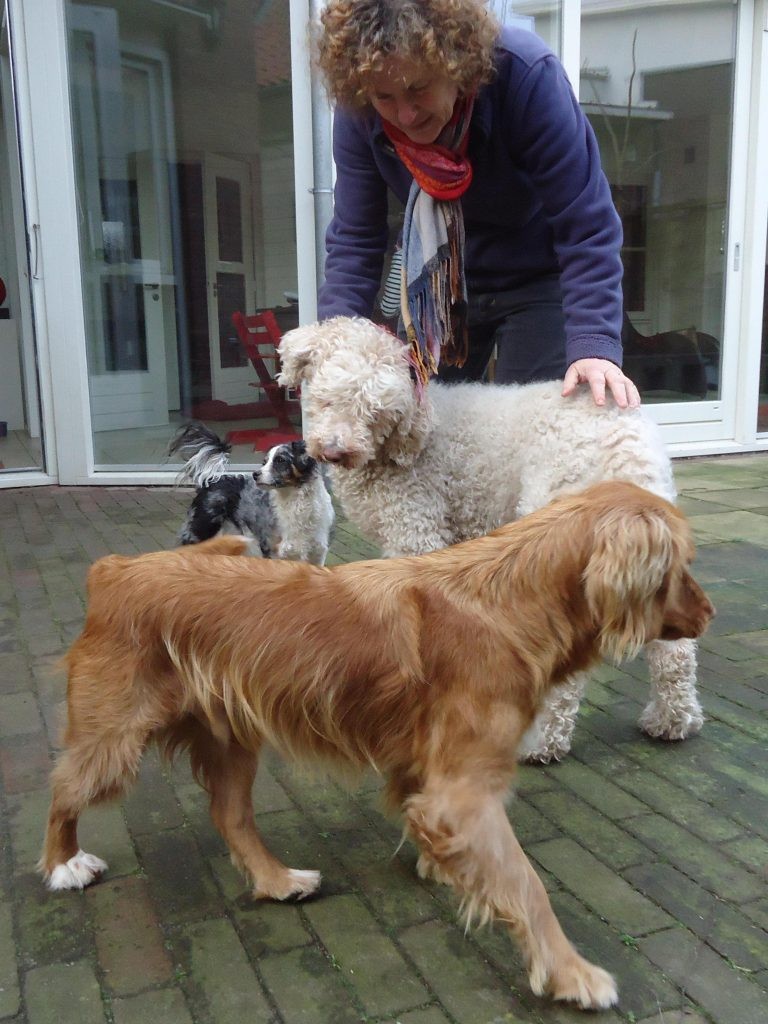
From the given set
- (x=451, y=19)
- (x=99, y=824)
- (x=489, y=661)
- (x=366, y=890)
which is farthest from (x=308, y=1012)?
(x=451, y=19)

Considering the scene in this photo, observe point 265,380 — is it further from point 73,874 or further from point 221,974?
point 221,974

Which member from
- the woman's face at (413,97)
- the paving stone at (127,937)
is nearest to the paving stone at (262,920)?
the paving stone at (127,937)

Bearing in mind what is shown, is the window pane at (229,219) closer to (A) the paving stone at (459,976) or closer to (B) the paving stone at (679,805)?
(B) the paving stone at (679,805)

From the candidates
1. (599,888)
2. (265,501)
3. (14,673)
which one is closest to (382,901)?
(599,888)

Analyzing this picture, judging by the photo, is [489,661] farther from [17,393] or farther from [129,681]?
[17,393]

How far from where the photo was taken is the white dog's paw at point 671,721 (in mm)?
3154

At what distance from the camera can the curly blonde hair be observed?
8.65 ft

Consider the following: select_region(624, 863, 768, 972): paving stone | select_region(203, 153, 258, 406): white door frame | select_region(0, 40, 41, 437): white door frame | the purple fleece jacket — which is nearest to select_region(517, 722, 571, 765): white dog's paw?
select_region(624, 863, 768, 972): paving stone

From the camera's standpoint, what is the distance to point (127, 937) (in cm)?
223

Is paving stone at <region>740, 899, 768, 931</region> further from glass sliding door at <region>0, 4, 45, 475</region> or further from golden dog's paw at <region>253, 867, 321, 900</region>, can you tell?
glass sliding door at <region>0, 4, 45, 475</region>

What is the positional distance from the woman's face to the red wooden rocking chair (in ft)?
17.0

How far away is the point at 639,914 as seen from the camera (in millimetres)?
2281

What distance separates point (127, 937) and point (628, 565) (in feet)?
4.88

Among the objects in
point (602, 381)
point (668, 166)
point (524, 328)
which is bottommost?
point (602, 381)
